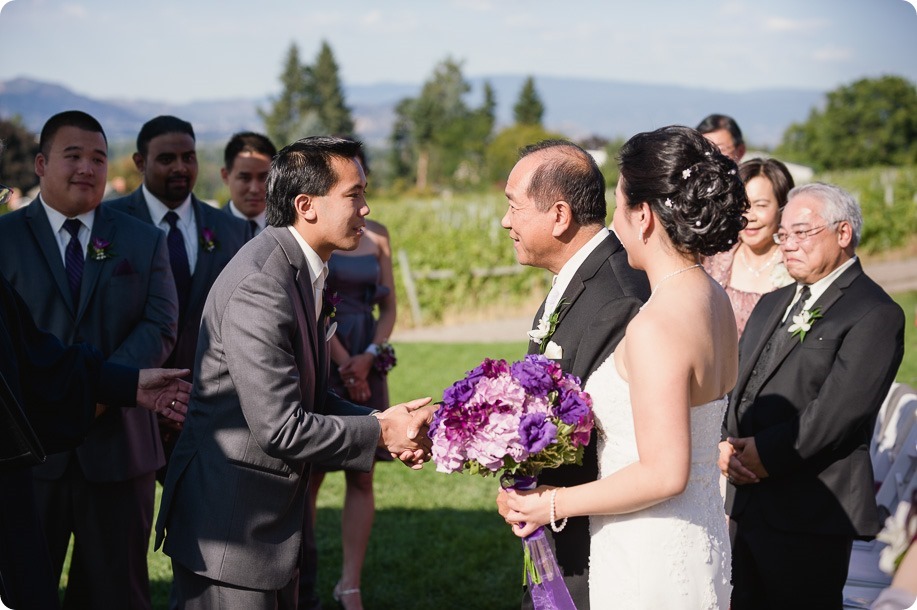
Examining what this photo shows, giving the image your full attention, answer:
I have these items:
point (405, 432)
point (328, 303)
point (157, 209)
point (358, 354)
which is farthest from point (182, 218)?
point (405, 432)

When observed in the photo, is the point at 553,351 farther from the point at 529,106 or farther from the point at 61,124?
the point at 529,106

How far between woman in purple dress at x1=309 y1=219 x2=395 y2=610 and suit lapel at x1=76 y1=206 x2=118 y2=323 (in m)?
1.59

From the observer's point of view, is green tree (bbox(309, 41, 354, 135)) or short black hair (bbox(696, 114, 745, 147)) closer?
short black hair (bbox(696, 114, 745, 147))

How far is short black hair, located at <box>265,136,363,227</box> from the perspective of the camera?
374cm

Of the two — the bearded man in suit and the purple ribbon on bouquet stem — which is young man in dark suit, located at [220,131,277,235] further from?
the purple ribbon on bouquet stem

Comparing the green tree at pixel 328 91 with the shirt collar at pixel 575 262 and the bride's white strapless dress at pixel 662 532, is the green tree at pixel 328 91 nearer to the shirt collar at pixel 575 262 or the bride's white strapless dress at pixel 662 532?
→ the shirt collar at pixel 575 262

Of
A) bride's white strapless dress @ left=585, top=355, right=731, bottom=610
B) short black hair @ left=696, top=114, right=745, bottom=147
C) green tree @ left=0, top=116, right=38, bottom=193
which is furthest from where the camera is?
green tree @ left=0, top=116, right=38, bottom=193

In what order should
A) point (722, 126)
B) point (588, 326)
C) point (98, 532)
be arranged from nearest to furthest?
1. point (588, 326)
2. point (98, 532)
3. point (722, 126)

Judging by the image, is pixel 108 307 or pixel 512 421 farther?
pixel 108 307

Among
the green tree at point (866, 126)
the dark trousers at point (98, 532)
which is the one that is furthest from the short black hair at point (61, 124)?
the green tree at point (866, 126)

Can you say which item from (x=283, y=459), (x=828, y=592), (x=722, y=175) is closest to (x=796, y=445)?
(x=828, y=592)

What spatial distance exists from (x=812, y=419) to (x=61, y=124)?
4440 millimetres

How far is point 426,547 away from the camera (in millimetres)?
7160

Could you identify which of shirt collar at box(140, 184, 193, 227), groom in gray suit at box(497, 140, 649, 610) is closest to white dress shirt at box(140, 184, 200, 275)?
shirt collar at box(140, 184, 193, 227)
